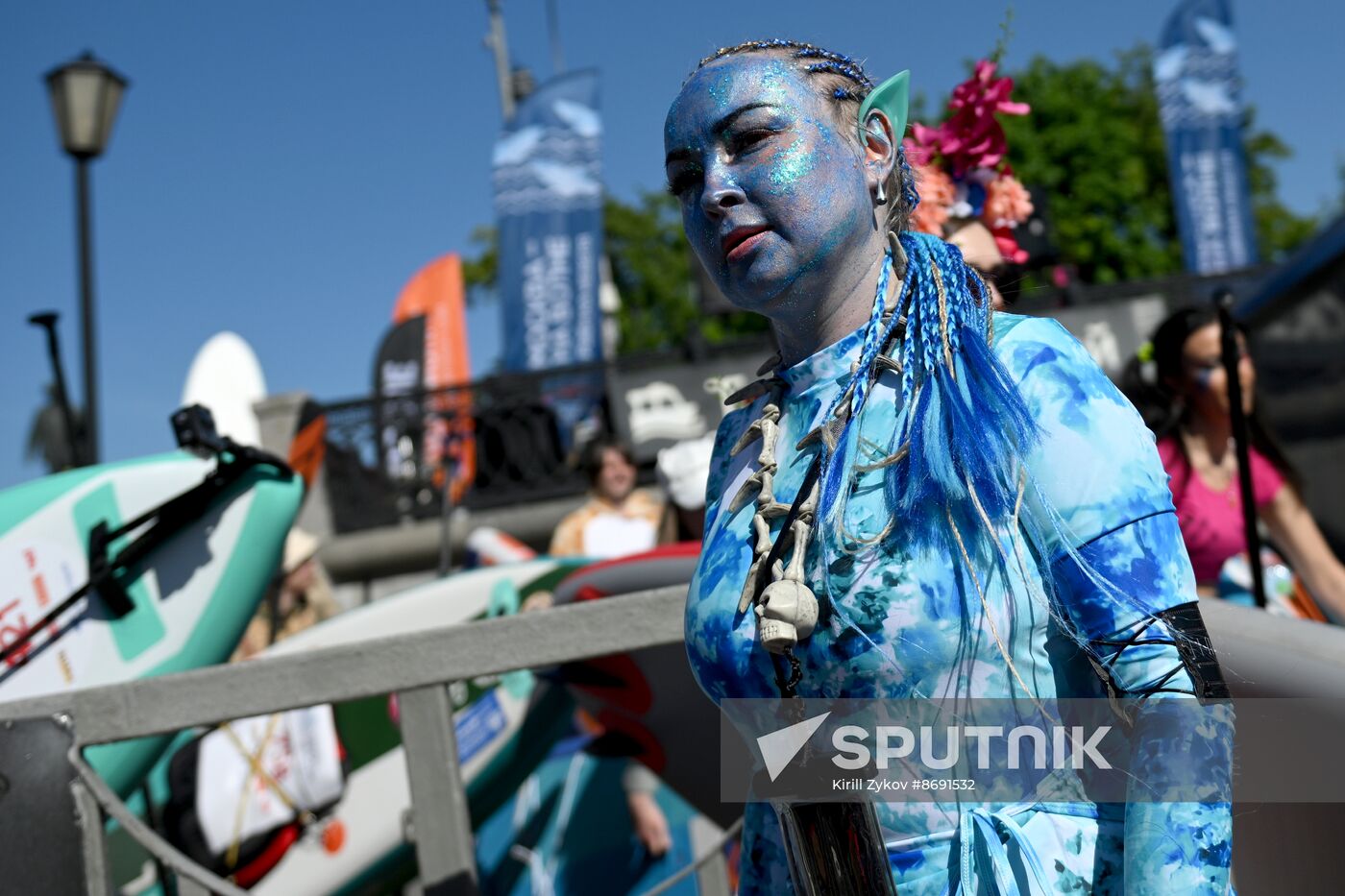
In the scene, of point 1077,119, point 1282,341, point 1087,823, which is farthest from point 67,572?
point 1077,119

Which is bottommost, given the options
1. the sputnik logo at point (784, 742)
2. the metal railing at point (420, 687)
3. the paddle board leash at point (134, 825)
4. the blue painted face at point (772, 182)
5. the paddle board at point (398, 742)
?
the paddle board at point (398, 742)

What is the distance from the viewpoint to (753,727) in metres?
1.30

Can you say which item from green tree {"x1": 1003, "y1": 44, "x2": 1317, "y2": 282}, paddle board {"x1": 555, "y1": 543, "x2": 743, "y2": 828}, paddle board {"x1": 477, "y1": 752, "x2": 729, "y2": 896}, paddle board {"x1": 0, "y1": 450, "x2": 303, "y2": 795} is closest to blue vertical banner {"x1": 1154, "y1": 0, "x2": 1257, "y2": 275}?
green tree {"x1": 1003, "y1": 44, "x2": 1317, "y2": 282}

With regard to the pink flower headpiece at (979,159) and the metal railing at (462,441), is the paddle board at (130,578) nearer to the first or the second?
the pink flower headpiece at (979,159)

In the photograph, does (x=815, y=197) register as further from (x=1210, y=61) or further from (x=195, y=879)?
(x=1210, y=61)

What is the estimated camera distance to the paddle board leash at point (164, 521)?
2729 millimetres

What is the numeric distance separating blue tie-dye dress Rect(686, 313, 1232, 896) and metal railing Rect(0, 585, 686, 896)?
1.02 meters

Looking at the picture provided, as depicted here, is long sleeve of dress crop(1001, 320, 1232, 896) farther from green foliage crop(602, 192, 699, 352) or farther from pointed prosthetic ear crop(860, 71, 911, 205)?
green foliage crop(602, 192, 699, 352)

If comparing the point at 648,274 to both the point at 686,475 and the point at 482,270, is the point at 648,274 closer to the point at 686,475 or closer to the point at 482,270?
the point at 482,270

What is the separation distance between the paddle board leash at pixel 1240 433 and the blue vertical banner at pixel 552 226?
34.4 feet

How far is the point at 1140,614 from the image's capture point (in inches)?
42.6

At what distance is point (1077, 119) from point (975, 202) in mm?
29106

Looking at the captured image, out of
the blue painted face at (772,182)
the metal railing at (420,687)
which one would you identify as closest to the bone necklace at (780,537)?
the blue painted face at (772,182)

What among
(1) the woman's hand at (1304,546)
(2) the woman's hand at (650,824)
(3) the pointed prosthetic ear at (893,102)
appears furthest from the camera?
(2) the woman's hand at (650,824)
